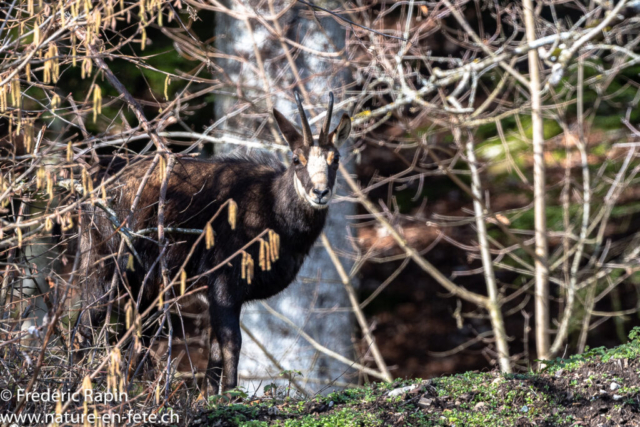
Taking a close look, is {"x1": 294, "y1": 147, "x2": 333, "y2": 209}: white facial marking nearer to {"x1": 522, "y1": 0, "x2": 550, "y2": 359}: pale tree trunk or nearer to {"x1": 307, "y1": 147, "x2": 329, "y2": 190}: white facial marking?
{"x1": 307, "y1": 147, "x2": 329, "y2": 190}: white facial marking

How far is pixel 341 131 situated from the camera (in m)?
7.06

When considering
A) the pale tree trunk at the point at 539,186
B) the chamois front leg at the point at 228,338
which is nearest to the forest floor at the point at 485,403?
the chamois front leg at the point at 228,338

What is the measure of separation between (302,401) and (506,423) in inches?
54.9

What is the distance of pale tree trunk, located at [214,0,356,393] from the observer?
946 centimetres

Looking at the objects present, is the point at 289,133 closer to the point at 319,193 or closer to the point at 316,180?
the point at 316,180

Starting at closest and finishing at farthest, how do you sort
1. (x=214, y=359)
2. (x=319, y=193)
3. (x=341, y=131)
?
1. (x=319, y=193)
2. (x=214, y=359)
3. (x=341, y=131)

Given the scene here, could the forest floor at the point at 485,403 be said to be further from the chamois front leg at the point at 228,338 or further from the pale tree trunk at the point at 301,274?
the pale tree trunk at the point at 301,274

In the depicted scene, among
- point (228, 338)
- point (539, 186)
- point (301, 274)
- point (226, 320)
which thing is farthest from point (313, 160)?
point (301, 274)

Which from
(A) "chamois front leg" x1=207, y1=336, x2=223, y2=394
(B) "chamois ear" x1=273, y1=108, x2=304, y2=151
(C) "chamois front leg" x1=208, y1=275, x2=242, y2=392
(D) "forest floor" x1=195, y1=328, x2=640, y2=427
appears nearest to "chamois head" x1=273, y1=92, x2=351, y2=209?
(B) "chamois ear" x1=273, y1=108, x2=304, y2=151

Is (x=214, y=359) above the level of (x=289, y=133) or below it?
below

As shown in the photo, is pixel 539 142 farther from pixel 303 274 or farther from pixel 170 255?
pixel 170 255

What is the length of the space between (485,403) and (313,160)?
8.63ft

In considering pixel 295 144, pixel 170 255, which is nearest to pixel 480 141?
pixel 295 144

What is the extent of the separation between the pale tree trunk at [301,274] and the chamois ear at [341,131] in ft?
7.43
